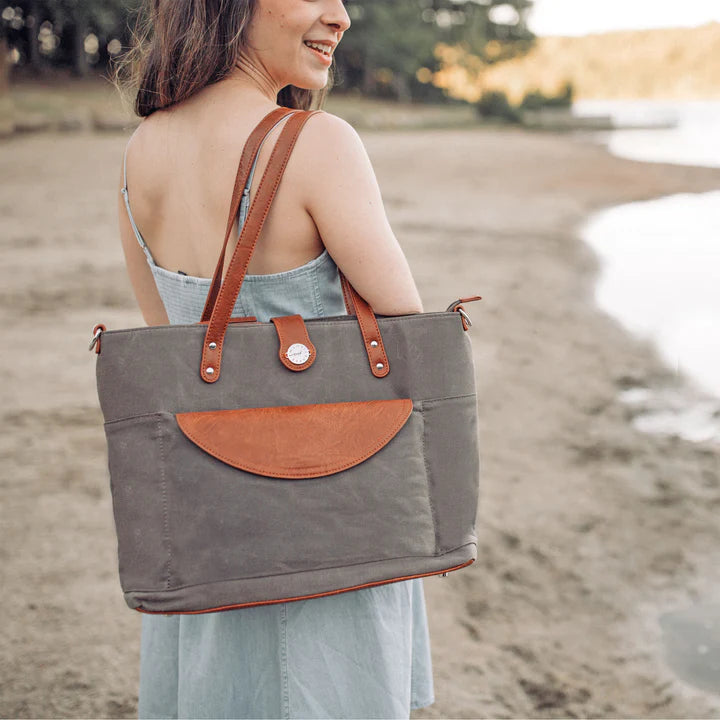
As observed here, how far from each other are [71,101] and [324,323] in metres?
23.1

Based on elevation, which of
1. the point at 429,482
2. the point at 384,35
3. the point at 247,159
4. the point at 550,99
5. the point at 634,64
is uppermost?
the point at 247,159

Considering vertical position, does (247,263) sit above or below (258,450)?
above

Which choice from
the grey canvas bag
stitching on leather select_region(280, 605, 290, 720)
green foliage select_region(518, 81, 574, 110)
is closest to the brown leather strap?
the grey canvas bag

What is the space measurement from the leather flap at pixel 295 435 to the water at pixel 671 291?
3.00m

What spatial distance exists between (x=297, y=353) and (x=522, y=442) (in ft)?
9.18

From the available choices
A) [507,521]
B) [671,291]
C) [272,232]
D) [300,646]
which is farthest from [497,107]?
[300,646]

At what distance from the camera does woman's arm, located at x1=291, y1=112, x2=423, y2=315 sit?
3.64ft

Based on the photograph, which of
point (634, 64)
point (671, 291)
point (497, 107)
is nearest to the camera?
point (671, 291)

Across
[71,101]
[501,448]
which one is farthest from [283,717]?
[71,101]

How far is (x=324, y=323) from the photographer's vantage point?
44.6 inches

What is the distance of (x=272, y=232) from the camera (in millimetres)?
1157

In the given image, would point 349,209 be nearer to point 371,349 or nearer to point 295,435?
point 371,349

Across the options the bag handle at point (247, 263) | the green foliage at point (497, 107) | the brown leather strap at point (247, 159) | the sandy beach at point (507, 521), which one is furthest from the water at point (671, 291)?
the green foliage at point (497, 107)

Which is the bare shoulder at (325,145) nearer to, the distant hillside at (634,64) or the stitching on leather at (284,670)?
the stitching on leather at (284,670)
